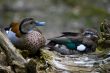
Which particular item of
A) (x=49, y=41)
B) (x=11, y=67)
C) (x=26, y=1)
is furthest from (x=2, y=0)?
(x=11, y=67)

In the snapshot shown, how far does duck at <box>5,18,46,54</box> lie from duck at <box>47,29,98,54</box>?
9.7 inches

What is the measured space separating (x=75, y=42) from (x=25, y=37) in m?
0.93

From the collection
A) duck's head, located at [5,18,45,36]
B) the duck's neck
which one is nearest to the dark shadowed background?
duck's head, located at [5,18,45,36]

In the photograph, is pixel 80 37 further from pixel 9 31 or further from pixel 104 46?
pixel 9 31

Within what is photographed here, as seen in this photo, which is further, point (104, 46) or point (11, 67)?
point (104, 46)

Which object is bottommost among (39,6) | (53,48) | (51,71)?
(51,71)

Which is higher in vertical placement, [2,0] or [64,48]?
[2,0]

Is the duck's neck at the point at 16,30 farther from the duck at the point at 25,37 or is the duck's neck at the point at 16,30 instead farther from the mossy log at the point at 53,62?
the mossy log at the point at 53,62

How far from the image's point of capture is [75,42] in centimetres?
1016

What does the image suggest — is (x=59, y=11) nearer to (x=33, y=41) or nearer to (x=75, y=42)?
(x=75, y=42)

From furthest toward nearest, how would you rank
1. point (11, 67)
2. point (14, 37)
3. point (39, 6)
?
point (39, 6)
point (14, 37)
point (11, 67)

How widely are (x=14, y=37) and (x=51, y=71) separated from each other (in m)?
1.19

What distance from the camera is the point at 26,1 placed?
918 inches

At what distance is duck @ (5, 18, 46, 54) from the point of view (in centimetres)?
982
